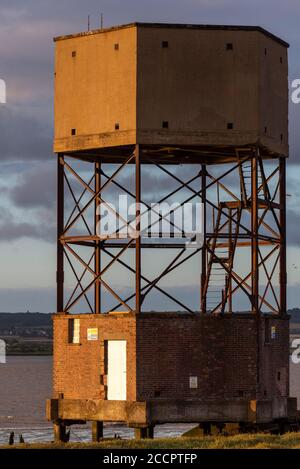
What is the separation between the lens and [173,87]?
2122 inches

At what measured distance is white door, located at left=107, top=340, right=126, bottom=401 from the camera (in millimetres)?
53094

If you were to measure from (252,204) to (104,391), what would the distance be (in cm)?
960

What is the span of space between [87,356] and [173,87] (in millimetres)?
11442

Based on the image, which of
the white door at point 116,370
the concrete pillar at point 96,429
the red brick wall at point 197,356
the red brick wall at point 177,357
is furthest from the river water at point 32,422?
the red brick wall at point 197,356

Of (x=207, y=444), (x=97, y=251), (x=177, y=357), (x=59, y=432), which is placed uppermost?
(x=97, y=251)

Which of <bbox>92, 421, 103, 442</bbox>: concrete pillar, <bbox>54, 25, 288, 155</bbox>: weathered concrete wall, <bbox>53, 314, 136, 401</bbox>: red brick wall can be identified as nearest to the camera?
<bbox>53, 314, 136, 401</bbox>: red brick wall

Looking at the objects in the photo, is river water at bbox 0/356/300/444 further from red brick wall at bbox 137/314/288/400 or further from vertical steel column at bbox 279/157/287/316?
red brick wall at bbox 137/314/288/400

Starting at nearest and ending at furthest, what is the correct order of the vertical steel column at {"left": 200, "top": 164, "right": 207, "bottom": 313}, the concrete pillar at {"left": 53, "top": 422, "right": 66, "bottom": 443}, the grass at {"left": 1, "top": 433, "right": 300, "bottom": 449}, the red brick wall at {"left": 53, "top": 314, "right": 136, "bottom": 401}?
the grass at {"left": 1, "top": 433, "right": 300, "bottom": 449}, the red brick wall at {"left": 53, "top": 314, "right": 136, "bottom": 401}, the concrete pillar at {"left": 53, "top": 422, "right": 66, "bottom": 443}, the vertical steel column at {"left": 200, "top": 164, "right": 207, "bottom": 313}

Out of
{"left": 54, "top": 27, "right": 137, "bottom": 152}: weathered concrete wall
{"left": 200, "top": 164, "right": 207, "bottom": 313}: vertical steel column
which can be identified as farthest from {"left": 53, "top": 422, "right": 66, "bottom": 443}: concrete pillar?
{"left": 54, "top": 27, "right": 137, "bottom": 152}: weathered concrete wall

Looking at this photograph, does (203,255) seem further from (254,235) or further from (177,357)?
(177,357)

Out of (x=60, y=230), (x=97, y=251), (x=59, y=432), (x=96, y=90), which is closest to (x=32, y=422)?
(x=59, y=432)

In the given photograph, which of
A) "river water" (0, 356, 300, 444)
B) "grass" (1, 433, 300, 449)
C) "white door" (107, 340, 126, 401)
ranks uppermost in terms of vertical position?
"white door" (107, 340, 126, 401)

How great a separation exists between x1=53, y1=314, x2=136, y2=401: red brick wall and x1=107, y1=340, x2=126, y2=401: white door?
0.26 meters
